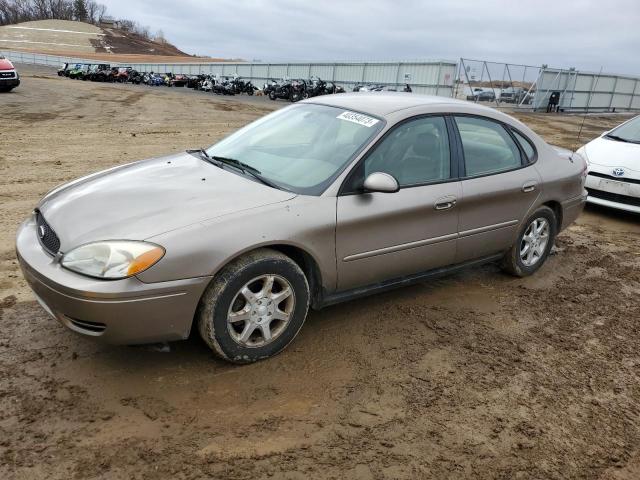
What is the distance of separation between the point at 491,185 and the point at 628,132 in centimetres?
532

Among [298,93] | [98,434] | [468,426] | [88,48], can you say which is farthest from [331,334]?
[88,48]

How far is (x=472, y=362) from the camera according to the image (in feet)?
11.3

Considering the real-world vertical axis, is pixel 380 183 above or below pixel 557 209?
above

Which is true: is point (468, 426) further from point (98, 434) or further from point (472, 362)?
point (98, 434)

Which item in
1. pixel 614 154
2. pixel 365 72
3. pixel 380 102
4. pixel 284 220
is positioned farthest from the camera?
pixel 365 72

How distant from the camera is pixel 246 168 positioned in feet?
12.0

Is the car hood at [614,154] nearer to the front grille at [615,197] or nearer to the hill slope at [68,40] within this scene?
the front grille at [615,197]

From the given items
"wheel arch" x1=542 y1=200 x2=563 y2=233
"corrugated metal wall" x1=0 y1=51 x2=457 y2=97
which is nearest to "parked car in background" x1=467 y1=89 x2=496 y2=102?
"corrugated metal wall" x1=0 y1=51 x2=457 y2=97

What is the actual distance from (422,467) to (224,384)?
47.0 inches

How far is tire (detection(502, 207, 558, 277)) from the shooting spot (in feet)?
15.5

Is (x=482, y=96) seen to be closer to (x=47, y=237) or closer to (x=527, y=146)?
(x=527, y=146)

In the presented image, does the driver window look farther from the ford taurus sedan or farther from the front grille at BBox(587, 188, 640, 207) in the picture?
the front grille at BBox(587, 188, 640, 207)

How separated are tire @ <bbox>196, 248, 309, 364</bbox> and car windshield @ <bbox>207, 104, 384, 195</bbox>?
22.3 inches

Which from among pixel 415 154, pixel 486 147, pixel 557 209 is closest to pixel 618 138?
pixel 557 209
